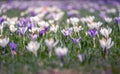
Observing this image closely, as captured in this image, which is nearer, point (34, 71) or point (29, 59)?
point (34, 71)

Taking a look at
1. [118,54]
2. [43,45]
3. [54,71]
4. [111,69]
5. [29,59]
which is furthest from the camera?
[43,45]

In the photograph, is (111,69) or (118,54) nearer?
(111,69)

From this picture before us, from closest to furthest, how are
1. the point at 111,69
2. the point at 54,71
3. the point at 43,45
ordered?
1. the point at 54,71
2. the point at 111,69
3. the point at 43,45

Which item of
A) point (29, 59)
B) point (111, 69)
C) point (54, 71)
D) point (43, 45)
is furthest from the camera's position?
point (43, 45)

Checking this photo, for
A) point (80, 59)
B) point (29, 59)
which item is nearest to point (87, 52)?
point (80, 59)

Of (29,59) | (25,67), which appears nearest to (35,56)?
(29,59)

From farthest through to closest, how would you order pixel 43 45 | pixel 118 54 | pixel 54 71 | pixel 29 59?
pixel 43 45 → pixel 118 54 → pixel 29 59 → pixel 54 71

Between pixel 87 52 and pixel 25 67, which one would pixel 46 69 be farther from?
pixel 87 52

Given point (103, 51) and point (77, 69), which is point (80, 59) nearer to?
point (77, 69)

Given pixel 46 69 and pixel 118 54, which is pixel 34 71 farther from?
pixel 118 54
